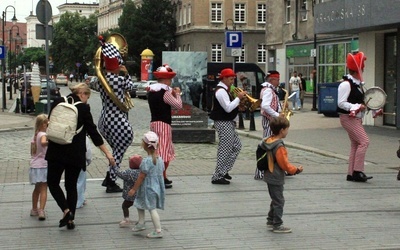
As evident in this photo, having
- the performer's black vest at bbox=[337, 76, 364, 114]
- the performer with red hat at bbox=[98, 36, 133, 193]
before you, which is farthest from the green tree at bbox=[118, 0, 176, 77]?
the performer with red hat at bbox=[98, 36, 133, 193]

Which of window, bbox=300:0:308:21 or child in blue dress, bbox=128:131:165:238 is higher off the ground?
window, bbox=300:0:308:21

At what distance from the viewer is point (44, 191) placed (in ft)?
30.8

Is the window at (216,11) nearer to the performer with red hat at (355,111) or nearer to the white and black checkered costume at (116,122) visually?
the performer with red hat at (355,111)

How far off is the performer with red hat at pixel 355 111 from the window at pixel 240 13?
64.5 meters

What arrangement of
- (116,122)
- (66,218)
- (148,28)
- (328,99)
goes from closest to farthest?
(66,218) → (116,122) → (328,99) → (148,28)

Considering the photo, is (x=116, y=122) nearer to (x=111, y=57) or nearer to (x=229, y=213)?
(x=111, y=57)

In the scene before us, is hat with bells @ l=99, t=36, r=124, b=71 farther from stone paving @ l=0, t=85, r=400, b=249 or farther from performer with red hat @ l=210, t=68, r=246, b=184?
stone paving @ l=0, t=85, r=400, b=249

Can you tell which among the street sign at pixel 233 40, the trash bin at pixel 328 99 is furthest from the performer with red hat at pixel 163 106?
the trash bin at pixel 328 99

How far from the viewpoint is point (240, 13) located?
7662 cm

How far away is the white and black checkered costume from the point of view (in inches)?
424

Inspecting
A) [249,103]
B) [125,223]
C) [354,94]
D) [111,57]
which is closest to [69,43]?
[249,103]

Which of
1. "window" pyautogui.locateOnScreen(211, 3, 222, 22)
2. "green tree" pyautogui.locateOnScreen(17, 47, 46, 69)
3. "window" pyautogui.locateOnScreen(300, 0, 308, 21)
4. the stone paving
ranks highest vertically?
"window" pyautogui.locateOnScreen(211, 3, 222, 22)

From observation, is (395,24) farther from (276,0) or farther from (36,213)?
(276,0)

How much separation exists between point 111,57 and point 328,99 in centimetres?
1941
